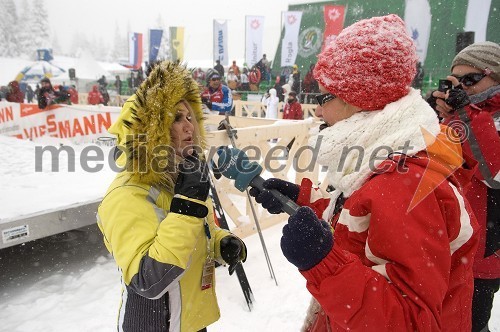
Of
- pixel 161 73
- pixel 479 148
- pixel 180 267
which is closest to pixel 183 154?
pixel 161 73

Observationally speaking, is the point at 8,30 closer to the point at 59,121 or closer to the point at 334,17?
the point at 334,17

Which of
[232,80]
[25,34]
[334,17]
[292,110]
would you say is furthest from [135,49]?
[25,34]

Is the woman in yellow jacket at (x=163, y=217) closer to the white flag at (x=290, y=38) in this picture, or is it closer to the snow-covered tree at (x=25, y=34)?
the white flag at (x=290, y=38)

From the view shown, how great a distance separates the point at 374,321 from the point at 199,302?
1.11 metres

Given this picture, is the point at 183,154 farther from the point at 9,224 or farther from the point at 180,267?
the point at 9,224

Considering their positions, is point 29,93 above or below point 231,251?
above

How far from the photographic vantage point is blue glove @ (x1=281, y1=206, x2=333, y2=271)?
0.97 m

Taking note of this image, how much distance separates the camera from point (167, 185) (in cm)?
178

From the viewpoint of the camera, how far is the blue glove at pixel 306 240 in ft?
3.20

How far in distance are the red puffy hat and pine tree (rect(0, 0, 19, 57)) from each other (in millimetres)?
72440

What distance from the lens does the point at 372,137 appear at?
1.12 meters

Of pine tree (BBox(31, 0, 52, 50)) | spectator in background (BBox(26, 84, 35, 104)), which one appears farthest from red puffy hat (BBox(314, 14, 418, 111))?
pine tree (BBox(31, 0, 52, 50))

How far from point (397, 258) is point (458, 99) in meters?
1.70

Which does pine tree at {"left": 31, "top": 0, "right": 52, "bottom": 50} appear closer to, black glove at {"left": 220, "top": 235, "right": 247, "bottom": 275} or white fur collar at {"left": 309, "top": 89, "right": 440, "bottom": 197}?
black glove at {"left": 220, "top": 235, "right": 247, "bottom": 275}
